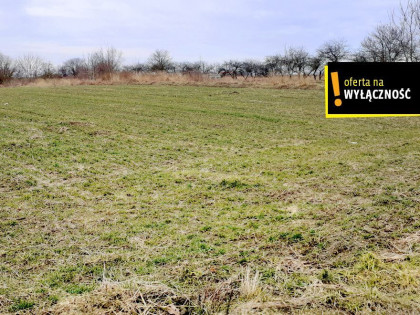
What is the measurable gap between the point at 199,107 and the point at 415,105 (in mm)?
11247

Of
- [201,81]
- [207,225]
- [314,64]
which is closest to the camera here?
[207,225]

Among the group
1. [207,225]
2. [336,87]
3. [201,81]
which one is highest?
[201,81]

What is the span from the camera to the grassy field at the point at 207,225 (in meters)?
2.46

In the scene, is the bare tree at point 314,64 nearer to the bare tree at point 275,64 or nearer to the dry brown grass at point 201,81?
the bare tree at point 275,64

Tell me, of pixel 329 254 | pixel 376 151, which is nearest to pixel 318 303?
pixel 329 254

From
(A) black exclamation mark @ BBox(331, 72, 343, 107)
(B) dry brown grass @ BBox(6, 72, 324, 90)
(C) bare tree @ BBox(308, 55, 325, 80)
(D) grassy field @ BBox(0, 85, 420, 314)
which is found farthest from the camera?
(C) bare tree @ BBox(308, 55, 325, 80)

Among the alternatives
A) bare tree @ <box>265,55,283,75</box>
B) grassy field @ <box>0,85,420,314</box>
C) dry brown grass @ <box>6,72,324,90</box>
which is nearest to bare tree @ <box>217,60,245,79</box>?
bare tree @ <box>265,55,283,75</box>

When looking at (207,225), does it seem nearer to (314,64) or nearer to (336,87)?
(336,87)

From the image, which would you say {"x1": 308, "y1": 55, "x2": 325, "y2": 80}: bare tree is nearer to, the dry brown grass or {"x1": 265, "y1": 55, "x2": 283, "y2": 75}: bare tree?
{"x1": 265, "y1": 55, "x2": 283, "y2": 75}: bare tree

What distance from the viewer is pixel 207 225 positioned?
403 cm

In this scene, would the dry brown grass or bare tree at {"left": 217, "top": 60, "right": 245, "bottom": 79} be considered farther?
bare tree at {"left": 217, "top": 60, "right": 245, "bottom": 79}

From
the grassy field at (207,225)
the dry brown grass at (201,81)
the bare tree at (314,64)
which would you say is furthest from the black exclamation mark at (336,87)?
the bare tree at (314,64)

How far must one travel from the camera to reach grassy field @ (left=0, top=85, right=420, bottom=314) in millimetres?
2459

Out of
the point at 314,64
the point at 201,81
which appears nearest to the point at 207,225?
the point at 201,81
